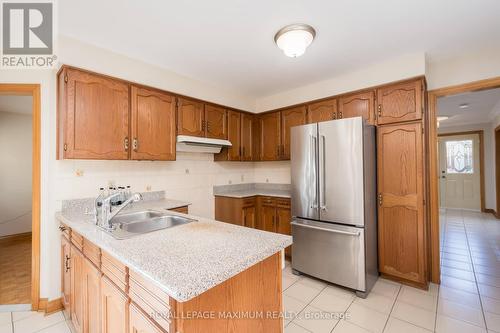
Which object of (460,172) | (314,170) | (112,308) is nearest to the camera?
(112,308)

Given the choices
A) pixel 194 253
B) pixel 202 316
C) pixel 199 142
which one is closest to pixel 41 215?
pixel 199 142

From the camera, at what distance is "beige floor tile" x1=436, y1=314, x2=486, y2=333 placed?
5.91 ft

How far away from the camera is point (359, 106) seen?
8.98 feet

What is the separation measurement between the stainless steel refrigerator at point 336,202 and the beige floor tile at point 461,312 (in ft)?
1.92

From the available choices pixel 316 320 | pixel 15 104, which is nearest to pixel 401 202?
pixel 316 320

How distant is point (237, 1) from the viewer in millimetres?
1673

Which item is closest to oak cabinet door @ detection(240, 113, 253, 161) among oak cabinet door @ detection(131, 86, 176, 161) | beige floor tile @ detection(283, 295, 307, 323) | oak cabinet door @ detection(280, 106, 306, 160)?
oak cabinet door @ detection(280, 106, 306, 160)

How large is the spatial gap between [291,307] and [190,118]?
229cm

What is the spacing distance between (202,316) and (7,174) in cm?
526

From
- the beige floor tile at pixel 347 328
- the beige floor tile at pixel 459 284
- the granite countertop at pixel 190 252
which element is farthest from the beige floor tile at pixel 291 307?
the beige floor tile at pixel 459 284

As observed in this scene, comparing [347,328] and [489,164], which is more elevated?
[489,164]

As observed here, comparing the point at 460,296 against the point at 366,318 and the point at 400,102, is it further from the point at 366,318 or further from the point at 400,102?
the point at 400,102

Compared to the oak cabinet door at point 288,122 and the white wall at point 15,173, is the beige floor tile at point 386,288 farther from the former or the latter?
the white wall at point 15,173

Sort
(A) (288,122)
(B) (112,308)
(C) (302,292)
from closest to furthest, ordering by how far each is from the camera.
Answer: (B) (112,308), (C) (302,292), (A) (288,122)
